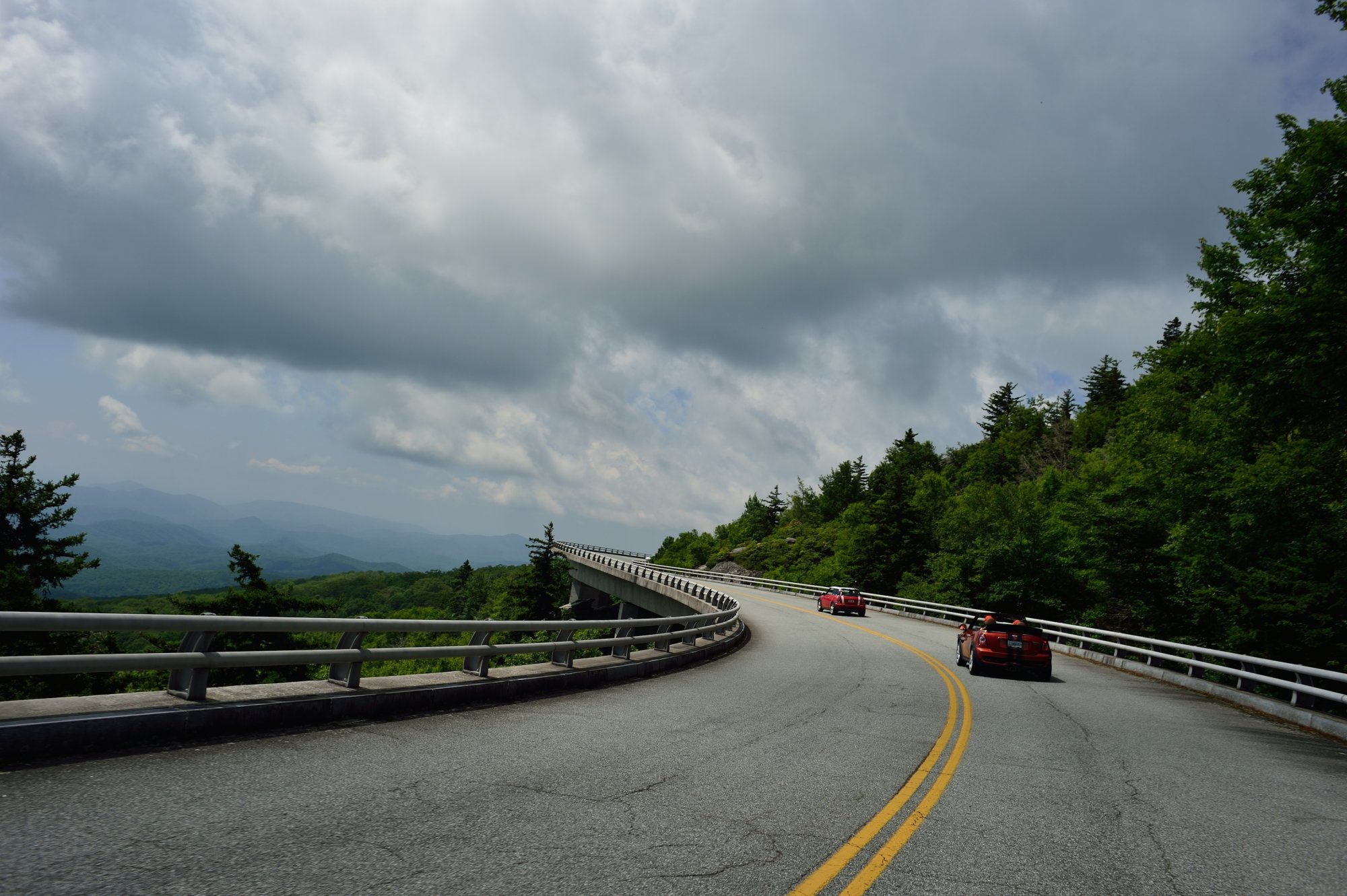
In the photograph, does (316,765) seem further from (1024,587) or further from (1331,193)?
(1024,587)

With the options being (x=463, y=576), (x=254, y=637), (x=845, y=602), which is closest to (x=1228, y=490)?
(x=845, y=602)

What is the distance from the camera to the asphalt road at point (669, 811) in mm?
3883

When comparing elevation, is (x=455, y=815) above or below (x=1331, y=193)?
below

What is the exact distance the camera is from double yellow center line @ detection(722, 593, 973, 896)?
416cm

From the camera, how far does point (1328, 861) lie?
16.7 feet

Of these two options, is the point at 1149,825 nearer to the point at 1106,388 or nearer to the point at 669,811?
the point at 669,811

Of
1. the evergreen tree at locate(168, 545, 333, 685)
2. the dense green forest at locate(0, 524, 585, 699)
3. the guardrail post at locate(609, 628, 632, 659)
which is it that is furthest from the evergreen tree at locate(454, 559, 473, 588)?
the guardrail post at locate(609, 628, 632, 659)

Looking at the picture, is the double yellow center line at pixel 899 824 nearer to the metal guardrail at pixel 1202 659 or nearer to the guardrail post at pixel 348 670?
the guardrail post at pixel 348 670

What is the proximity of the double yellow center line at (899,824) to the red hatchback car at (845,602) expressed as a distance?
29.5 meters

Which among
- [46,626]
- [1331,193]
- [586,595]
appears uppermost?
[1331,193]

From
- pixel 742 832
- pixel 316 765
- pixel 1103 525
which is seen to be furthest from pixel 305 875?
pixel 1103 525

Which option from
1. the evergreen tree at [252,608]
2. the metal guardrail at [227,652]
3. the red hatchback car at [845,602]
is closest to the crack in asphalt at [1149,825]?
the metal guardrail at [227,652]

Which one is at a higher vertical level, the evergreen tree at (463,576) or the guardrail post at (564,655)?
the guardrail post at (564,655)

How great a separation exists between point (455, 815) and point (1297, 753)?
35.4ft
